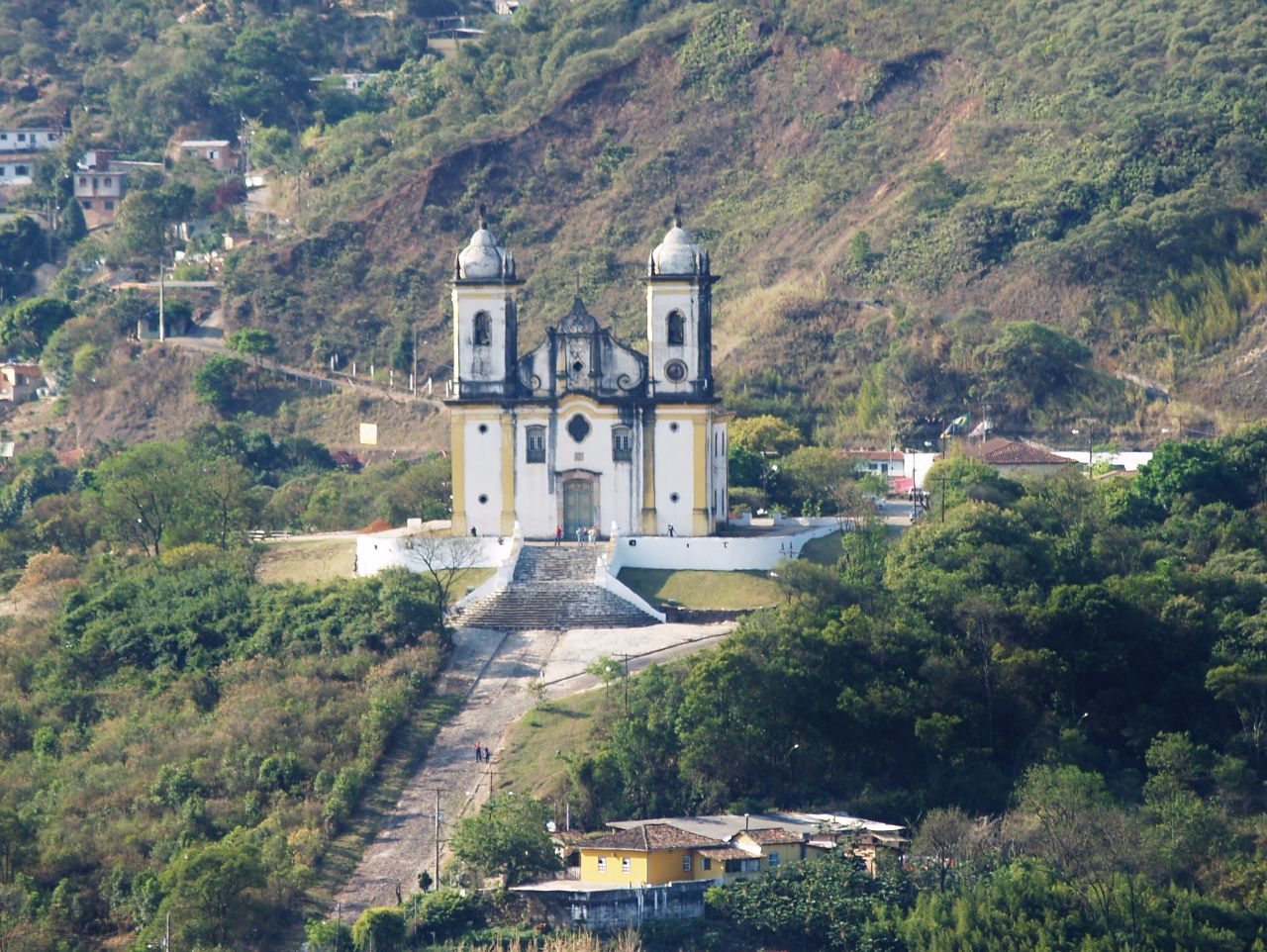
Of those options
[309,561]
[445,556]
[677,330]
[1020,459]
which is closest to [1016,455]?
[1020,459]

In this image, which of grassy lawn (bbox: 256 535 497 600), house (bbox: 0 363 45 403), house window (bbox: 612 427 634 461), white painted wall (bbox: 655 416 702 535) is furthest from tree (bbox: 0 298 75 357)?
white painted wall (bbox: 655 416 702 535)

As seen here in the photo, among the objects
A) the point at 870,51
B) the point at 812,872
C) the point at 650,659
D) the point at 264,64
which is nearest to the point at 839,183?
the point at 870,51

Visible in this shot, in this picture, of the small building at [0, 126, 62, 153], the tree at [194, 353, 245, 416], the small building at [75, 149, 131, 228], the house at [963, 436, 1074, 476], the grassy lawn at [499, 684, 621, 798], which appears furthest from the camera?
the small building at [0, 126, 62, 153]

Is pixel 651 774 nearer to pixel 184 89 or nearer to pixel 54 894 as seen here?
pixel 54 894

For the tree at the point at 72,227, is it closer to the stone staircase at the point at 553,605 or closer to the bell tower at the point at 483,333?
the bell tower at the point at 483,333

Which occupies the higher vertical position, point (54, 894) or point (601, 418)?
point (601, 418)

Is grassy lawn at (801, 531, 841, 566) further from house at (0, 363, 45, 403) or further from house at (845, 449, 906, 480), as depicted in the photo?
house at (0, 363, 45, 403)

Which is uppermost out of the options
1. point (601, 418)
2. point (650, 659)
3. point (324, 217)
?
point (324, 217)

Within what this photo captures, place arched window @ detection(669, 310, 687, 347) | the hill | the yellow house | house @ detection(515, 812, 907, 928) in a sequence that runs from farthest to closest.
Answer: the hill < arched window @ detection(669, 310, 687, 347) < the yellow house < house @ detection(515, 812, 907, 928)
